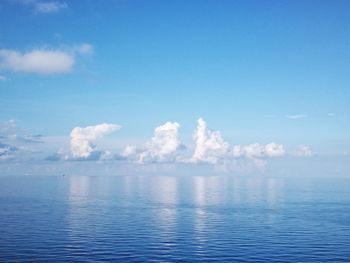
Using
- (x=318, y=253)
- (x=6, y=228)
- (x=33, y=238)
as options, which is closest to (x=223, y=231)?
(x=318, y=253)

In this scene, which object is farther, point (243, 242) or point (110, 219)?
point (110, 219)

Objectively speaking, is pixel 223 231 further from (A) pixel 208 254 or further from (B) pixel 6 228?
(B) pixel 6 228

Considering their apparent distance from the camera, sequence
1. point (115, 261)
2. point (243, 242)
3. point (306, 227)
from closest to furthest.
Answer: point (115, 261)
point (243, 242)
point (306, 227)

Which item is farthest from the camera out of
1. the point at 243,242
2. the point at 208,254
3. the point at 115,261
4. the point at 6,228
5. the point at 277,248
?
the point at 6,228

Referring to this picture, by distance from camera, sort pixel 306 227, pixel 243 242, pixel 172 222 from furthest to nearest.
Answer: pixel 172 222, pixel 306 227, pixel 243 242

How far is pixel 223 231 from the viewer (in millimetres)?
128250

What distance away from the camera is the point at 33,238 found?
367ft

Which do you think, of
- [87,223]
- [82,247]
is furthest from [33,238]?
[87,223]

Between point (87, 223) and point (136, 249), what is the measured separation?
149ft

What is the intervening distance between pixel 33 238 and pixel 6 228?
2099cm

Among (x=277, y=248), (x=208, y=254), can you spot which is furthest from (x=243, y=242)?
(x=208, y=254)

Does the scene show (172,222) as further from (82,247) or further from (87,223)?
(82,247)

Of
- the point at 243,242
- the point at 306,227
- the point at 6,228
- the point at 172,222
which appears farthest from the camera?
the point at 172,222

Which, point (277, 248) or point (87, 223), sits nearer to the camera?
point (277, 248)
